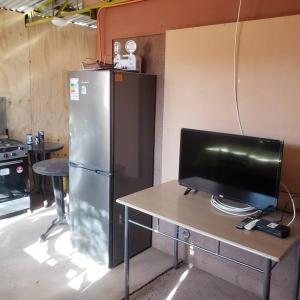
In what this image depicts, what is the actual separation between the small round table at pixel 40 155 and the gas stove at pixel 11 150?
0.28 ft

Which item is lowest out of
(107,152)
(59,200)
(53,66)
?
(59,200)

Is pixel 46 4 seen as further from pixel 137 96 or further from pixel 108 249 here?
pixel 108 249

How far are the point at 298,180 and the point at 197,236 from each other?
1006 millimetres

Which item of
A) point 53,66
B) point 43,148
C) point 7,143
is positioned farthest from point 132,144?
point 53,66

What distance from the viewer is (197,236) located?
272 cm

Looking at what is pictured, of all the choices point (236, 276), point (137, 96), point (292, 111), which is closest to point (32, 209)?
point (137, 96)

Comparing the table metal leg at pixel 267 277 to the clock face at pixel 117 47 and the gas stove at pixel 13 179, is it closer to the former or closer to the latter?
the clock face at pixel 117 47

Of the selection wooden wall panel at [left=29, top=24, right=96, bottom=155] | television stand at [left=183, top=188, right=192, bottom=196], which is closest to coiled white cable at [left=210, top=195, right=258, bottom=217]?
television stand at [left=183, top=188, right=192, bottom=196]

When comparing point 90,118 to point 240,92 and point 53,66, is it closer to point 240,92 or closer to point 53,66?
point 240,92

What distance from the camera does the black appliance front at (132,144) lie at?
2.54m

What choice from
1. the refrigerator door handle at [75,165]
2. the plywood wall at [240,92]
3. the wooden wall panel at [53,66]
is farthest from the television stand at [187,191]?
the wooden wall panel at [53,66]

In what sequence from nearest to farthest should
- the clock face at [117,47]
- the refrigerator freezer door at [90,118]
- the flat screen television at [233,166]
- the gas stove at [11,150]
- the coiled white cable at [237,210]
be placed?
the flat screen television at [233,166], the coiled white cable at [237,210], the refrigerator freezer door at [90,118], the clock face at [117,47], the gas stove at [11,150]

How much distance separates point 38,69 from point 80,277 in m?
3.15

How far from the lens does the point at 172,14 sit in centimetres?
261
